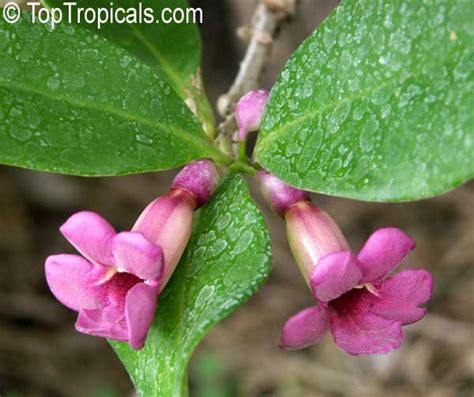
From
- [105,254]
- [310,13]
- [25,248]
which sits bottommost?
[25,248]

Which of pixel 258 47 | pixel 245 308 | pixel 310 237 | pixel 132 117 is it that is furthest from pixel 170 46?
pixel 245 308

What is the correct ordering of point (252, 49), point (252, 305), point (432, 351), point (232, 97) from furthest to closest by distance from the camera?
1. point (252, 305)
2. point (432, 351)
3. point (252, 49)
4. point (232, 97)

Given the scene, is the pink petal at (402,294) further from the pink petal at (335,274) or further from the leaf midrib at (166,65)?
the leaf midrib at (166,65)

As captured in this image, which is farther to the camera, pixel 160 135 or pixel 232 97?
pixel 232 97

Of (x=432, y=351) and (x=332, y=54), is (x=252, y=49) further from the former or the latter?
(x=432, y=351)

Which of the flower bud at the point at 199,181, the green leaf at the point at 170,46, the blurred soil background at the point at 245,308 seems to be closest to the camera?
the flower bud at the point at 199,181

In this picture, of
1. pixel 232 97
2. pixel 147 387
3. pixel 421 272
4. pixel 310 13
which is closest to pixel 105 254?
pixel 147 387

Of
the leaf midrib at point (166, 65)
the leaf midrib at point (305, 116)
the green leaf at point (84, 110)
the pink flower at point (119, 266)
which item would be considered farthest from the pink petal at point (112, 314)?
the leaf midrib at point (166, 65)

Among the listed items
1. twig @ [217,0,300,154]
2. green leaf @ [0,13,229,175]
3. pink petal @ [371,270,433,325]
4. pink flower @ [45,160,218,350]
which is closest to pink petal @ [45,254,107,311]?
pink flower @ [45,160,218,350]
